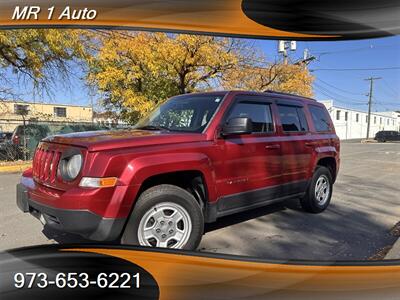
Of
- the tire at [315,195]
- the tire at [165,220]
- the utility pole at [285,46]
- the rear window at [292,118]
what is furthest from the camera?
the tire at [315,195]

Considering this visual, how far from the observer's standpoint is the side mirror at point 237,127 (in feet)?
11.4

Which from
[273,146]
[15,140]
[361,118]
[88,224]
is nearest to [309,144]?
[361,118]

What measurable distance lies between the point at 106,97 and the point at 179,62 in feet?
2.63

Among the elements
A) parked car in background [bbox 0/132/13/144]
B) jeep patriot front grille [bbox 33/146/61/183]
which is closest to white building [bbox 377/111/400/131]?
jeep patriot front grille [bbox 33/146/61/183]

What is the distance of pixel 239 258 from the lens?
106 inches

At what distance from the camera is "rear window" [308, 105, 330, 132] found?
4.74 metres

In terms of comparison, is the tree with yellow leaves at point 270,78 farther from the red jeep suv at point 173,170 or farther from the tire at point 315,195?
the tire at point 315,195

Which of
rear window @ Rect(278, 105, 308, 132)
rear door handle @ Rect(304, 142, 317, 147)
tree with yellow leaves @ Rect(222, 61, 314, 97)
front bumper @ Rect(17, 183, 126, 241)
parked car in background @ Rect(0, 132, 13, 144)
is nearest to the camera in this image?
front bumper @ Rect(17, 183, 126, 241)

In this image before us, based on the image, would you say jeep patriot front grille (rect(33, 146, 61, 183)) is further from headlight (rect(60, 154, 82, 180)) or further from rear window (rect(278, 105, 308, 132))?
rear window (rect(278, 105, 308, 132))

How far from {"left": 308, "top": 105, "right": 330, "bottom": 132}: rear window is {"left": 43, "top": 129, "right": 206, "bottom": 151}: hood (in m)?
2.06

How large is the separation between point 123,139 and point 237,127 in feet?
3.91

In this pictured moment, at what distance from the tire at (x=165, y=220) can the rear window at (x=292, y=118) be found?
1756 millimetres

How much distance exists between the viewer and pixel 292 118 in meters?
4.50

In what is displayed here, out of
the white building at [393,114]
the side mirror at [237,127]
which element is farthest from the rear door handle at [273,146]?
the white building at [393,114]
